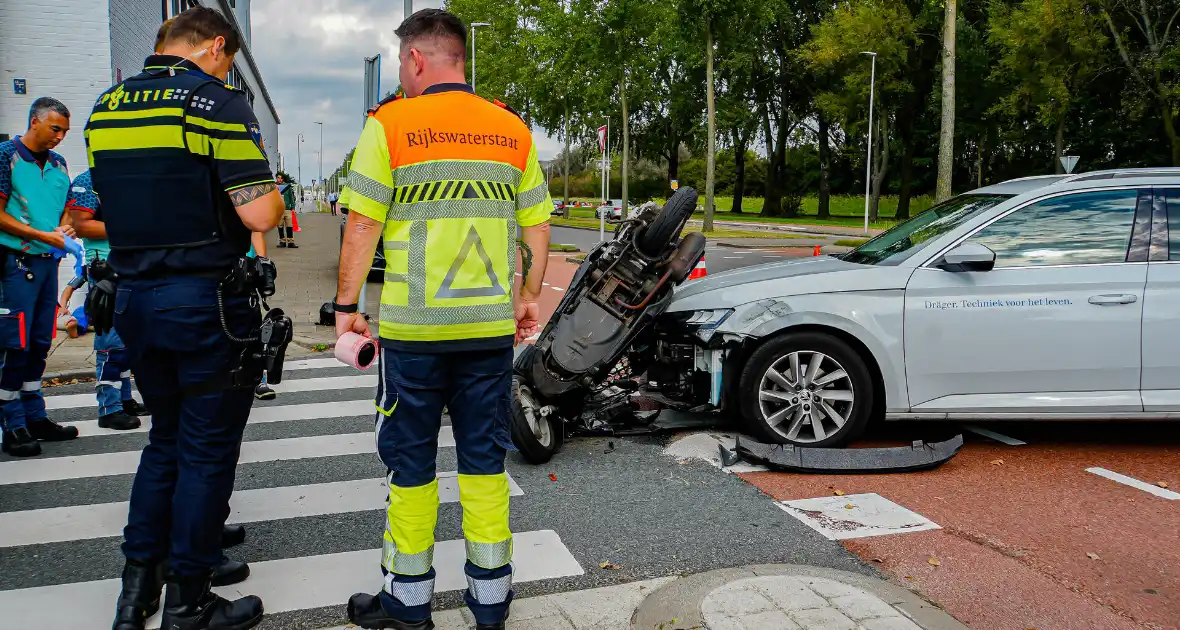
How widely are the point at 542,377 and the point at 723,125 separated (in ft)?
146

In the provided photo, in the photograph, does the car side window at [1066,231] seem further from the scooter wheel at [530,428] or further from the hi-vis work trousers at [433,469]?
the hi-vis work trousers at [433,469]

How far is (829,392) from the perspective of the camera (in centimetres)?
555

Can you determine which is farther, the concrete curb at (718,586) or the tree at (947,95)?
the tree at (947,95)

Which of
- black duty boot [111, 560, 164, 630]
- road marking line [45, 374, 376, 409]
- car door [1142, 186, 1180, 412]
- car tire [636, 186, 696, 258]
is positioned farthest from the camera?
road marking line [45, 374, 376, 409]

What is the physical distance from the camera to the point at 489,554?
3.20 meters

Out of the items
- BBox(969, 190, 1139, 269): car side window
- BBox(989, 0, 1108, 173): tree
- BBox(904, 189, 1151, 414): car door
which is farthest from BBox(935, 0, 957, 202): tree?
BBox(989, 0, 1108, 173): tree

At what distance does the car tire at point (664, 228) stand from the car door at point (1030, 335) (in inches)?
54.7

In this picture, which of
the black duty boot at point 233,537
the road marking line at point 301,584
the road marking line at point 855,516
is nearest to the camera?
the road marking line at point 301,584

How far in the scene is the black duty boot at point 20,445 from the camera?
5754 mm

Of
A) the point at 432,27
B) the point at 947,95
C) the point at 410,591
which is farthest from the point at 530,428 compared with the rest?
the point at 947,95

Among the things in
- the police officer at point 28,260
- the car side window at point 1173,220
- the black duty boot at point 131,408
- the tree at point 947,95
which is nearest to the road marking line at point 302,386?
the black duty boot at point 131,408

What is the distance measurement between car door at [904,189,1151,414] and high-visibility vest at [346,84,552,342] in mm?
3205

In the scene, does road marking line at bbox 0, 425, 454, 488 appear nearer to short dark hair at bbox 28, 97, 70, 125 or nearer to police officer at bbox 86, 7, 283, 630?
short dark hair at bbox 28, 97, 70, 125

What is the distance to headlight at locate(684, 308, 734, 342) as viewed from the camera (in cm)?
564
